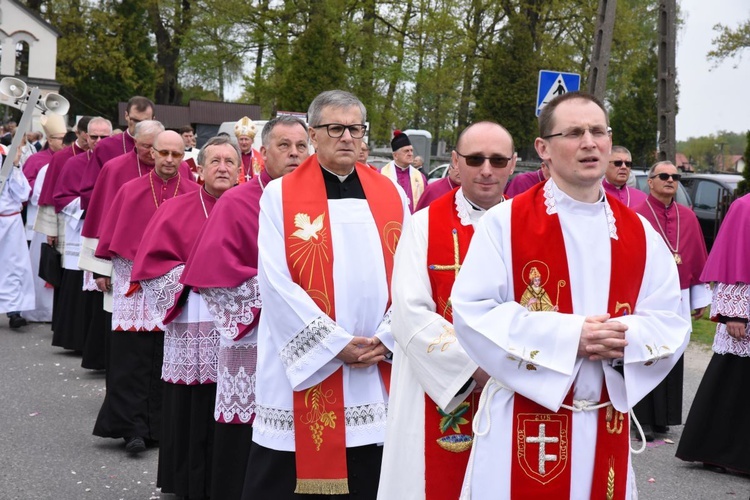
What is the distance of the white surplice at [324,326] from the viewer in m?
4.77

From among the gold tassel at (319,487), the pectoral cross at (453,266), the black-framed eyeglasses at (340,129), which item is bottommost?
the gold tassel at (319,487)

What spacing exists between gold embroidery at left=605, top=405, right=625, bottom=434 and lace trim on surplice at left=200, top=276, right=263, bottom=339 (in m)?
2.46

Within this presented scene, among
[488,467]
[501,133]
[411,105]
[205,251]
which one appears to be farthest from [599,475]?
[411,105]

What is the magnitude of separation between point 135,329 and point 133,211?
0.82m

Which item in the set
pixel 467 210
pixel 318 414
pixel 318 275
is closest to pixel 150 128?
pixel 318 275

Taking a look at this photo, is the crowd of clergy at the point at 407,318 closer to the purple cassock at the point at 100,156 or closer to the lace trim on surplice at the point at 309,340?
the lace trim on surplice at the point at 309,340

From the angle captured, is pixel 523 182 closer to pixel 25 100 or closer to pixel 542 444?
pixel 25 100

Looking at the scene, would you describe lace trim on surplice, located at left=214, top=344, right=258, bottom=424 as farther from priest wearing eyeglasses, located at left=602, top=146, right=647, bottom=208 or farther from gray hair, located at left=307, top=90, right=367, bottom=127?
priest wearing eyeglasses, located at left=602, top=146, right=647, bottom=208

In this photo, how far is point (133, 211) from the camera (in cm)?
786

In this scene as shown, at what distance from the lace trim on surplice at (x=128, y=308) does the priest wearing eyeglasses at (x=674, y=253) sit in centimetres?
374

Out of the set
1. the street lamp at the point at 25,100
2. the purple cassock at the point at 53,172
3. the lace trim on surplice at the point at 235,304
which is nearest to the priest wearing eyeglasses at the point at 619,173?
the lace trim on surplice at the point at 235,304

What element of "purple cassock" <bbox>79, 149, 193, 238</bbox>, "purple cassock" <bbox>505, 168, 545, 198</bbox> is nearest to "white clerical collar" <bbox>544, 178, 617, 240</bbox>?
"purple cassock" <bbox>505, 168, 545, 198</bbox>

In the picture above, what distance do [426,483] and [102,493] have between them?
3.22 metres

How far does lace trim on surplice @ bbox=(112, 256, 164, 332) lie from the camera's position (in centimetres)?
780
